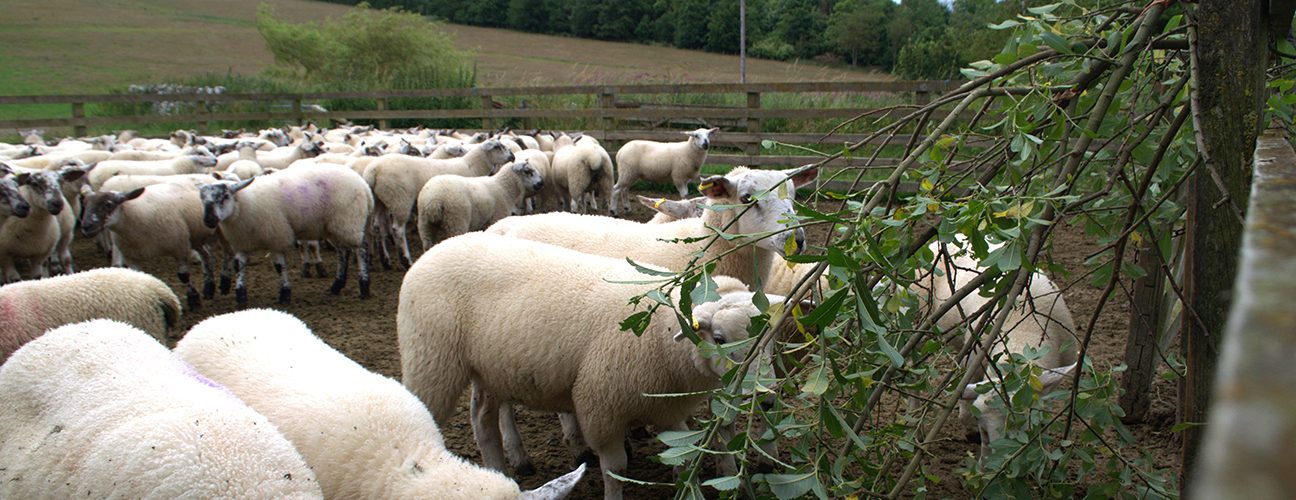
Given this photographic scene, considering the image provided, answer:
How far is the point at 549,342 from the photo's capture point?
3561 millimetres

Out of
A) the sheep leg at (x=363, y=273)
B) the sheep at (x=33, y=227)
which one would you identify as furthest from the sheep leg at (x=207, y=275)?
the sheep leg at (x=363, y=273)

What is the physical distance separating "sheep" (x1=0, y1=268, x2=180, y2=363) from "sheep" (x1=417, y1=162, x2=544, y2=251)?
3.83 metres

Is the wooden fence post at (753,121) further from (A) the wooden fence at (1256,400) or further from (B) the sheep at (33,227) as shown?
(A) the wooden fence at (1256,400)

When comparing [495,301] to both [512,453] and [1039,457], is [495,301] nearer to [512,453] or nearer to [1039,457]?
[512,453]

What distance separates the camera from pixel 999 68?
7.46 feet

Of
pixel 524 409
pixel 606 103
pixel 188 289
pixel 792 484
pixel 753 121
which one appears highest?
pixel 606 103

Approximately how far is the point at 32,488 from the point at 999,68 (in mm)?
3187

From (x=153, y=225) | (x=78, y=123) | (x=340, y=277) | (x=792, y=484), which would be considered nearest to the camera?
(x=792, y=484)

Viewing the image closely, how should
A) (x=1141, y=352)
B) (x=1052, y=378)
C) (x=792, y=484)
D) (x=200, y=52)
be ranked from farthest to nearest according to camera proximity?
(x=200, y=52) < (x=1141, y=352) < (x=1052, y=378) < (x=792, y=484)

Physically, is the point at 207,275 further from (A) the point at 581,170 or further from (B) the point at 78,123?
(B) the point at 78,123

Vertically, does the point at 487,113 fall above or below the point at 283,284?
above

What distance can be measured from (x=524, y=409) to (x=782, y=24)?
46.2 metres

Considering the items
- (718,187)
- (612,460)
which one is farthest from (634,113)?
(612,460)

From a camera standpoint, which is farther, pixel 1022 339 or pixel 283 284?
pixel 283 284
